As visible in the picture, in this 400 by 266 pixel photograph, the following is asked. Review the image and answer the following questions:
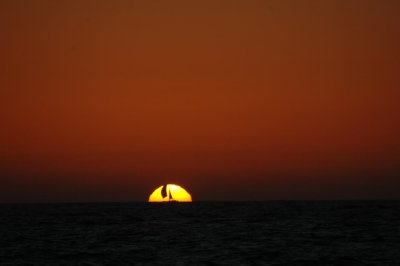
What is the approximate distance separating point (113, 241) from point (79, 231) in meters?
13.3

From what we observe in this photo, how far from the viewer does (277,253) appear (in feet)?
146

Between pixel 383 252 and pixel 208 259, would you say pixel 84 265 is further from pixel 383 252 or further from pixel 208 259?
pixel 383 252

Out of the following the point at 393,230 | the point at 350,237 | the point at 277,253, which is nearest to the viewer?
the point at 277,253

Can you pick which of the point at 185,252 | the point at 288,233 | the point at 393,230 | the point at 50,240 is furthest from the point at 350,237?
the point at 50,240

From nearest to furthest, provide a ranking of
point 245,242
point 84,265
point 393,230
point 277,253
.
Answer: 1. point 84,265
2. point 277,253
3. point 245,242
4. point 393,230

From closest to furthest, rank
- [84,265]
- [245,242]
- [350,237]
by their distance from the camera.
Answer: [84,265] → [245,242] → [350,237]

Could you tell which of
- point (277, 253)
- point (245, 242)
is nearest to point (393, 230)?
point (245, 242)

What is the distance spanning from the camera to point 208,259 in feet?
136

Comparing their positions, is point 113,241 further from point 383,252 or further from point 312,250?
point 383,252

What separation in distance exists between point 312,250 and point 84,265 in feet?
51.6

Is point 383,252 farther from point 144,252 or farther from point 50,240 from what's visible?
point 50,240

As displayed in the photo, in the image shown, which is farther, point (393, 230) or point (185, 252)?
point (393, 230)

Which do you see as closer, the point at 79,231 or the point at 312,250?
the point at 312,250

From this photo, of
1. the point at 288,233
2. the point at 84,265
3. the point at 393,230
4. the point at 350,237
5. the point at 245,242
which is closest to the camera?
the point at 84,265
